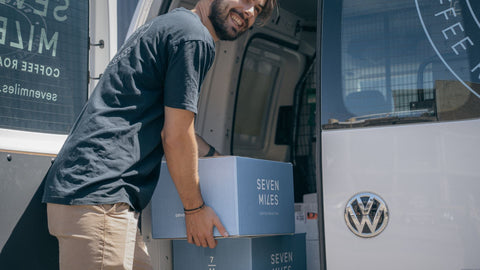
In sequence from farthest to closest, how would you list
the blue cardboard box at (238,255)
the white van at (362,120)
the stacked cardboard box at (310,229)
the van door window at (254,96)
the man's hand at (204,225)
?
the van door window at (254,96)
the stacked cardboard box at (310,229)
the blue cardboard box at (238,255)
the man's hand at (204,225)
the white van at (362,120)

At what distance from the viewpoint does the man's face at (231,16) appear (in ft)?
7.91

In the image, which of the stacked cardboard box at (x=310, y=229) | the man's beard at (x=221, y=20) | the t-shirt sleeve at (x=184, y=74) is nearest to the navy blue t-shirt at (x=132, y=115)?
the t-shirt sleeve at (x=184, y=74)

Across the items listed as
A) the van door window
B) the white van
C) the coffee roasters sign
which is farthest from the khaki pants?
the van door window

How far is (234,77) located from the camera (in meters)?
3.69

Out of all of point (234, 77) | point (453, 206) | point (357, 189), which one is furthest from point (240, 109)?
point (453, 206)

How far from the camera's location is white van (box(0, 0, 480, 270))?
2154 mm

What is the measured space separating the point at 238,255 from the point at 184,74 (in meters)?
0.96

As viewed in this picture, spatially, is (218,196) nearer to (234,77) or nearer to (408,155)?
(408,155)

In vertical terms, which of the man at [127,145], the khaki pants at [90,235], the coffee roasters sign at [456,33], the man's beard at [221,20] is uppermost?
the man's beard at [221,20]

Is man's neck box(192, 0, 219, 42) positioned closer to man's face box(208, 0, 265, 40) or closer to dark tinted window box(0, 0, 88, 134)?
man's face box(208, 0, 265, 40)

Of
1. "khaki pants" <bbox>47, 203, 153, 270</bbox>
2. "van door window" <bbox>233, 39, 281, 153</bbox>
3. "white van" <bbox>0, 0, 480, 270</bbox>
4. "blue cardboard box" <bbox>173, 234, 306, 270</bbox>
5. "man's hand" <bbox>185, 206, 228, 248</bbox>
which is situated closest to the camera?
"khaki pants" <bbox>47, 203, 153, 270</bbox>

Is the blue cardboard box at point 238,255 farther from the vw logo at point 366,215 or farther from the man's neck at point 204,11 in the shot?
the man's neck at point 204,11

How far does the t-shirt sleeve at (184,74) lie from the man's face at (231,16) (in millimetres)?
346

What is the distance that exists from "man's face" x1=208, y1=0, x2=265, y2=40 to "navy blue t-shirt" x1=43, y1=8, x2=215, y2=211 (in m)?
0.24
